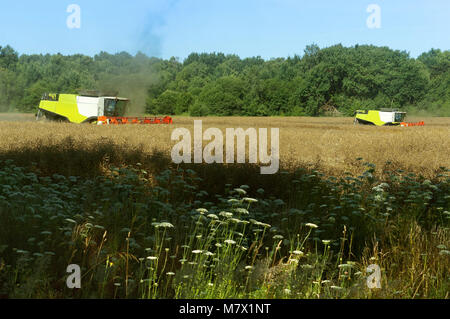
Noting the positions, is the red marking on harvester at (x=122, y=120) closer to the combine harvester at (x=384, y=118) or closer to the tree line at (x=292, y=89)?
the combine harvester at (x=384, y=118)

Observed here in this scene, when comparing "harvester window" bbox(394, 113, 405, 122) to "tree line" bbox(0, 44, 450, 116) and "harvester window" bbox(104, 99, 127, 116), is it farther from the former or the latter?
"tree line" bbox(0, 44, 450, 116)

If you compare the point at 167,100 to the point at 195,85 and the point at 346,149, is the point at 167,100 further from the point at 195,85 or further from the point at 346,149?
the point at 346,149

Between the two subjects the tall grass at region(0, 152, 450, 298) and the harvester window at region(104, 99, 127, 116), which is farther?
the harvester window at region(104, 99, 127, 116)

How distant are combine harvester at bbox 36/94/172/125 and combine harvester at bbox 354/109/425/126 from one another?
88.6 feet

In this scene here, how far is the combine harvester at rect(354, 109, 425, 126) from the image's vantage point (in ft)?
167

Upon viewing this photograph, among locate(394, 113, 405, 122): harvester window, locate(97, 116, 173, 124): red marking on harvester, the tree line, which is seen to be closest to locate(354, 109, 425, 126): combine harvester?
locate(394, 113, 405, 122): harvester window

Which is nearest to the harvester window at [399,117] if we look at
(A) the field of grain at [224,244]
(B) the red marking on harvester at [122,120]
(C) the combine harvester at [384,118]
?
(C) the combine harvester at [384,118]

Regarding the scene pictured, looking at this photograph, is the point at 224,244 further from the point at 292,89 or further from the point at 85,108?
the point at 292,89

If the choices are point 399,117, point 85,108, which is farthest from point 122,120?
point 399,117

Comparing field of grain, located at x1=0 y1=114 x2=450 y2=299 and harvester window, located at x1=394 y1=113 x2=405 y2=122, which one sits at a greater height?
harvester window, located at x1=394 y1=113 x2=405 y2=122

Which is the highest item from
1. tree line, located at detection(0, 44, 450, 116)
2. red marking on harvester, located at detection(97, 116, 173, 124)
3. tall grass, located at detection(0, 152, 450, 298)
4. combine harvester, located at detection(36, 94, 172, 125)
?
tree line, located at detection(0, 44, 450, 116)
